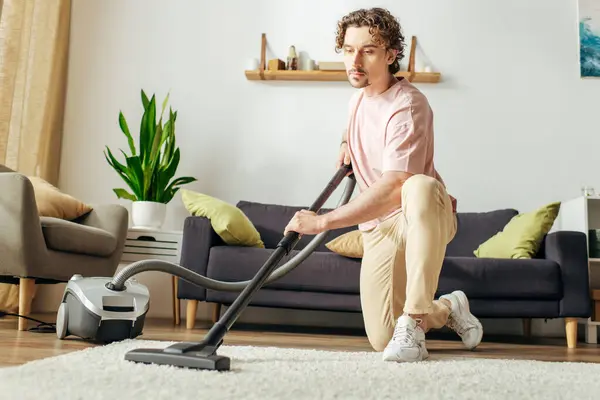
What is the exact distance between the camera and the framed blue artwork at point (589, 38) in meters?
4.06

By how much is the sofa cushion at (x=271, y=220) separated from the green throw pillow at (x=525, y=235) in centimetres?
78

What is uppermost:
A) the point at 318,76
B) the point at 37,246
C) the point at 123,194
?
the point at 318,76

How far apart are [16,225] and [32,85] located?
5.32ft

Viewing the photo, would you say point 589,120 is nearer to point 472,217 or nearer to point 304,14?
point 472,217

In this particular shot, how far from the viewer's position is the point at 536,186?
400 centimetres

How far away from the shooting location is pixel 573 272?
3006 millimetres

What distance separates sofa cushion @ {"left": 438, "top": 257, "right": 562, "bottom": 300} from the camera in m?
2.99

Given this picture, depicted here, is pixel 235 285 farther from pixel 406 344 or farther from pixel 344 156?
pixel 406 344

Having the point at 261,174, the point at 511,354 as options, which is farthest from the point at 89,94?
the point at 511,354

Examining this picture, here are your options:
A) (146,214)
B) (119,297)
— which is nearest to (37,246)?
(119,297)

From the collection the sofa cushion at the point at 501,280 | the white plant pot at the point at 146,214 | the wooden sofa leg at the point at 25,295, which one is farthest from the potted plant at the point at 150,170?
the sofa cushion at the point at 501,280

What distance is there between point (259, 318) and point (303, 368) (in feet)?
7.99

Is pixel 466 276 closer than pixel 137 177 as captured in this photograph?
Yes

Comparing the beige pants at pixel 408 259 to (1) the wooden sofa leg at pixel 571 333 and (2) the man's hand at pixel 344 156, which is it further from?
(1) the wooden sofa leg at pixel 571 333
